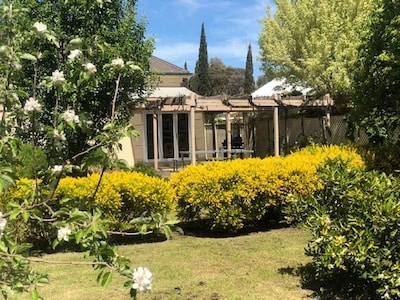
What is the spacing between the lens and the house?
55.9 ft

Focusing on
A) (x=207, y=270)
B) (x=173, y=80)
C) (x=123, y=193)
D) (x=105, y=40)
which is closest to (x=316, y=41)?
(x=173, y=80)

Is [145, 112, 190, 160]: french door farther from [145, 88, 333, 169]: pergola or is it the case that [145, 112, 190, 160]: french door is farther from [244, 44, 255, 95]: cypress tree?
[244, 44, 255, 95]: cypress tree

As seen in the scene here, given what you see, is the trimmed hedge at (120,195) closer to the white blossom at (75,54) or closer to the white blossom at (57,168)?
the white blossom at (57,168)

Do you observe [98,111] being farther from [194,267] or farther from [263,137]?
[263,137]

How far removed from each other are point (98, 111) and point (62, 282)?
5981 mm

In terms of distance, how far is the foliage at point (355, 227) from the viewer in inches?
165

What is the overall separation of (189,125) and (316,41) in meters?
6.17

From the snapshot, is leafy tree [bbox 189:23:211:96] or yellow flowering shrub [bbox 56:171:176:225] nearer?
yellow flowering shrub [bbox 56:171:176:225]

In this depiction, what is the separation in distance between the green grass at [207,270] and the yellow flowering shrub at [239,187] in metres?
0.42

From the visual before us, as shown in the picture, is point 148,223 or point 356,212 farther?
point 356,212

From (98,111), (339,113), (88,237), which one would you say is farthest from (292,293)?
(339,113)

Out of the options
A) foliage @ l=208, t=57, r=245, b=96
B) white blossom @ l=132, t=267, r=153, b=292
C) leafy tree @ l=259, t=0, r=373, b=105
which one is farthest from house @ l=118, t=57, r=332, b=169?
foliage @ l=208, t=57, r=245, b=96

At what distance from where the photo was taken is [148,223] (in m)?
2.54

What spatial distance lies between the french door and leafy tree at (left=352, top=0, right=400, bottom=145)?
34.0 ft
